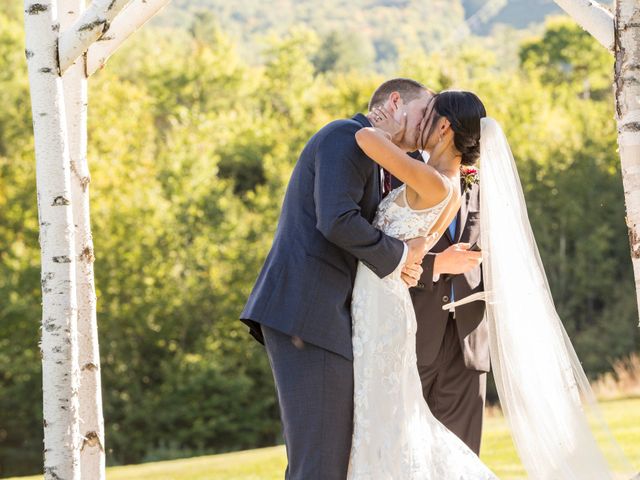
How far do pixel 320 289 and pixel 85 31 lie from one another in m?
1.43

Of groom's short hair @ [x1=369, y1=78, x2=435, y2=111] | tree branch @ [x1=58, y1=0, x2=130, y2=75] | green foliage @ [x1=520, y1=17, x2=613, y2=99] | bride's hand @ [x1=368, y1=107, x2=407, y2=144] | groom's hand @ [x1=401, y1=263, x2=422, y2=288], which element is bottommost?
groom's hand @ [x1=401, y1=263, x2=422, y2=288]

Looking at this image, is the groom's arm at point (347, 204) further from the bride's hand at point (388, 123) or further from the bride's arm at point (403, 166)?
the bride's hand at point (388, 123)

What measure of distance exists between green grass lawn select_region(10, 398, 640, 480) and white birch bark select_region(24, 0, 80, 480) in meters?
3.98

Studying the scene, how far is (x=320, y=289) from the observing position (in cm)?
384

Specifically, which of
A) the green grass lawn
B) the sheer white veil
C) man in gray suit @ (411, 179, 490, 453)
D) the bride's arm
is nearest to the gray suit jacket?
man in gray suit @ (411, 179, 490, 453)

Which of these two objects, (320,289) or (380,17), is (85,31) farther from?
(380,17)

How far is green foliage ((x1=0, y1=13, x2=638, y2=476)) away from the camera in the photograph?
25.4 meters

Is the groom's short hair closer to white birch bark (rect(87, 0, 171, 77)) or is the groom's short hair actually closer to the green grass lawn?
white birch bark (rect(87, 0, 171, 77))

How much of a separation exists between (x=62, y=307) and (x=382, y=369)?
1.29 metres

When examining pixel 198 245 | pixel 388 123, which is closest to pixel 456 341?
pixel 388 123

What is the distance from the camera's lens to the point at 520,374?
15.2ft

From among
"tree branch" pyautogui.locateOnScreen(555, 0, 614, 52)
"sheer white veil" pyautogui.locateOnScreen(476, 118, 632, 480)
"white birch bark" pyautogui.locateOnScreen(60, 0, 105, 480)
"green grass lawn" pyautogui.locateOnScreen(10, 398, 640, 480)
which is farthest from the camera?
"green grass lawn" pyautogui.locateOnScreen(10, 398, 640, 480)

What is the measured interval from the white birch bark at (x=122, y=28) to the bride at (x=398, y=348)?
4.18 feet

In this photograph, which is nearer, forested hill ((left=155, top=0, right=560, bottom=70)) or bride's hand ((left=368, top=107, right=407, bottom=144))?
bride's hand ((left=368, top=107, right=407, bottom=144))
